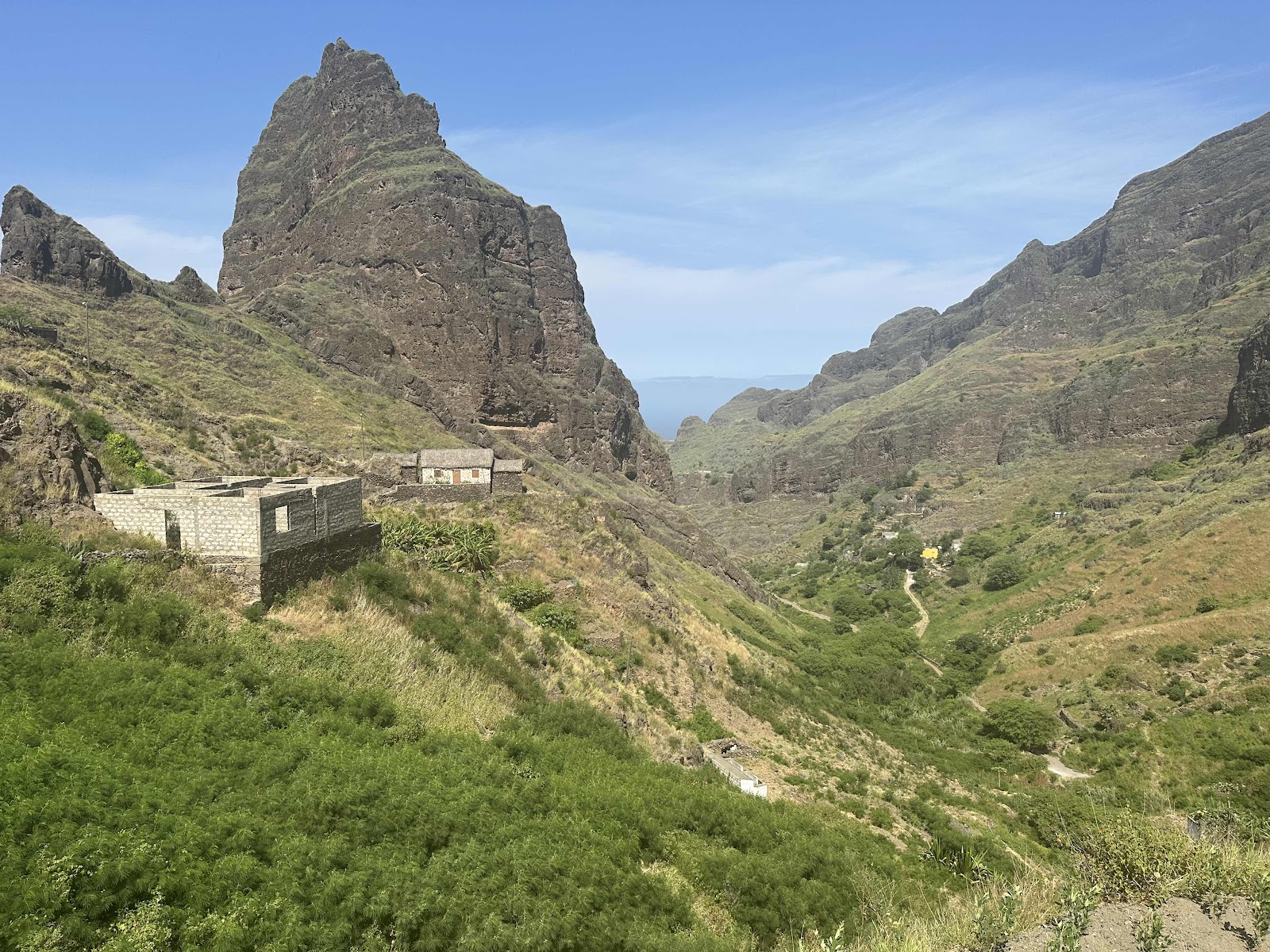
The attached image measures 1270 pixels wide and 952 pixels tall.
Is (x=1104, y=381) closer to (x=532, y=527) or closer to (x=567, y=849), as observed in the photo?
(x=532, y=527)

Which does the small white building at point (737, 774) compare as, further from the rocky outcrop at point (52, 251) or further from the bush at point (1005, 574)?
the rocky outcrop at point (52, 251)

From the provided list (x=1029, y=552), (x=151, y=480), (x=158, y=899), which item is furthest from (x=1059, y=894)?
(x=1029, y=552)

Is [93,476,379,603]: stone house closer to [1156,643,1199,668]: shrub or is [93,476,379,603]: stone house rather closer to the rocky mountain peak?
[1156,643,1199,668]: shrub

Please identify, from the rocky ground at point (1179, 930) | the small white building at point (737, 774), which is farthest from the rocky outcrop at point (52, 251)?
the rocky ground at point (1179, 930)

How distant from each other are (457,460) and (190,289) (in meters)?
62.6

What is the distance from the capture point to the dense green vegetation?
689 cm

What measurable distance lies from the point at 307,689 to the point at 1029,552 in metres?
79.9

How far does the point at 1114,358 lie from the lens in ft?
377

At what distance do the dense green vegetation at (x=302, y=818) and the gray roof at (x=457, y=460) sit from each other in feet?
94.6

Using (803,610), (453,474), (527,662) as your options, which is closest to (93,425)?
(453,474)

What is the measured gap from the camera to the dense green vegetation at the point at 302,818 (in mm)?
6891

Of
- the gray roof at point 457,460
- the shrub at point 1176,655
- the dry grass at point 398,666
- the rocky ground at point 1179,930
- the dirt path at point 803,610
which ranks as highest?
the gray roof at point 457,460

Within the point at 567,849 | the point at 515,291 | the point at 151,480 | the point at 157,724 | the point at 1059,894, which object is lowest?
the point at 1059,894

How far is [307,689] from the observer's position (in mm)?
11492
